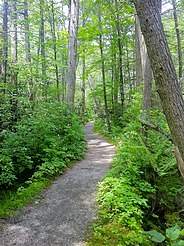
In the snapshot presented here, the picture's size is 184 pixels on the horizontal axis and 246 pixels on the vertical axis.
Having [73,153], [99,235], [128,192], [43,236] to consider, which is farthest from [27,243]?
[73,153]

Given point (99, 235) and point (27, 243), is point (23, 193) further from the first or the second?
point (99, 235)

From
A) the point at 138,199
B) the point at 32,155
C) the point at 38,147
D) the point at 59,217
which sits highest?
the point at 38,147

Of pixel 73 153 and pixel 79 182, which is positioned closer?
pixel 79 182

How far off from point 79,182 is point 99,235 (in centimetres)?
228

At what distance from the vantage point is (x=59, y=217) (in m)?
3.73

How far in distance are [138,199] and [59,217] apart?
1458mm

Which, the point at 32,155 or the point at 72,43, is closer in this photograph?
the point at 32,155

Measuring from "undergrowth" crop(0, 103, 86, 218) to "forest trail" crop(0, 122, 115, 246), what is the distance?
37cm

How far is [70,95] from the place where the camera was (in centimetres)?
1029

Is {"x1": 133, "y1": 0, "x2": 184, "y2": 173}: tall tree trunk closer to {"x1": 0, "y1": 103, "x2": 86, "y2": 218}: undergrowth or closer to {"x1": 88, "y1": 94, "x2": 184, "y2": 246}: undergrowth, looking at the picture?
{"x1": 88, "y1": 94, "x2": 184, "y2": 246}: undergrowth

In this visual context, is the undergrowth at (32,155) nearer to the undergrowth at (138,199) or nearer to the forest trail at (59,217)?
the forest trail at (59,217)

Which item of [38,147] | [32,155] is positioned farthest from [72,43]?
[32,155]

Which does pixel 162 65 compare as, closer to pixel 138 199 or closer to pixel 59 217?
pixel 138 199

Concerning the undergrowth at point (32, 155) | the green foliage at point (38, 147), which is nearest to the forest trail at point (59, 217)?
the undergrowth at point (32, 155)
